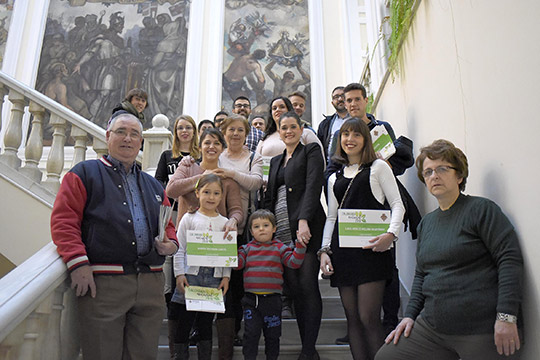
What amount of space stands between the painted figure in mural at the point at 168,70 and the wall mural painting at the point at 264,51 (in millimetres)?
950

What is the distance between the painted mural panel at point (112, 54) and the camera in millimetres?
9555

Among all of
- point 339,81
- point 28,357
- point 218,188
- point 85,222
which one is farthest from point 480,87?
point 339,81

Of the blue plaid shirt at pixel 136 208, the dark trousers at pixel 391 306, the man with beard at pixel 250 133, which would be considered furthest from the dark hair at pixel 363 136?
the man with beard at pixel 250 133

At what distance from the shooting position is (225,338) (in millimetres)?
3105

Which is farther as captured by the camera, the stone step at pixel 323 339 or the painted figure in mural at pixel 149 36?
the painted figure in mural at pixel 149 36

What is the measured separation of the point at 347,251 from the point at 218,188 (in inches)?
41.2

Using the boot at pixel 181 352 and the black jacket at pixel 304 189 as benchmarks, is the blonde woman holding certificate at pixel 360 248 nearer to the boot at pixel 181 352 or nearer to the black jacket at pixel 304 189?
the black jacket at pixel 304 189

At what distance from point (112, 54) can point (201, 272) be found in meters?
8.00

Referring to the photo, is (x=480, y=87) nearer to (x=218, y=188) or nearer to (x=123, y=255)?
(x=218, y=188)

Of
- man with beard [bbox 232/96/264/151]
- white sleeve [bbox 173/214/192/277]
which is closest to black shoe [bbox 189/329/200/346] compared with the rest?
white sleeve [bbox 173/214/192/277]

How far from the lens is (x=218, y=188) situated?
333 cm

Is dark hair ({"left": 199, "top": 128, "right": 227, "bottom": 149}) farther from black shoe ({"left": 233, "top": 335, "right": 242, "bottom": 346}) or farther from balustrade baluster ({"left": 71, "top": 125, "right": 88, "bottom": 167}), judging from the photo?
balustrade baluster ({"left": 71, "top": 125, "right": 88, "bottom": 167})

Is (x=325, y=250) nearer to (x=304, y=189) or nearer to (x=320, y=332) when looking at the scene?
(x=304, y=189)

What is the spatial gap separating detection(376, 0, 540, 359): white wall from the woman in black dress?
990mm
